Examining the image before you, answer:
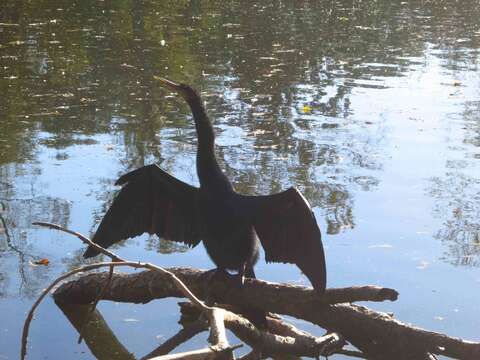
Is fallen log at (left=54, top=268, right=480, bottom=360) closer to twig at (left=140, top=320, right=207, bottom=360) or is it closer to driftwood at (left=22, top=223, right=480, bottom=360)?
driftwood at (left=22, top=223, right=480, bottom=360)

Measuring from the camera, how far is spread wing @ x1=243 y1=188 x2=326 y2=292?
3.81m

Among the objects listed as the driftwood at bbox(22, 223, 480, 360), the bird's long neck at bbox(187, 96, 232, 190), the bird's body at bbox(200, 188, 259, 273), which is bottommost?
the driftwood at bbox(22, 223, 480, 360)

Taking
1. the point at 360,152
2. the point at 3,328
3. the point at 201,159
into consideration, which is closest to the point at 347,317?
the point at 201,159

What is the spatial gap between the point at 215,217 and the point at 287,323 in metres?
0.66

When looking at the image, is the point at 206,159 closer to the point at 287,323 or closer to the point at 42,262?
the point at 287,323

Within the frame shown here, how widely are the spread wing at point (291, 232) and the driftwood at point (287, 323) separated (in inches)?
5.2

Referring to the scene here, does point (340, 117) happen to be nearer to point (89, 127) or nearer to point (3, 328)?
point (89, 127)

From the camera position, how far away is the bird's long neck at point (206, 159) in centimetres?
415

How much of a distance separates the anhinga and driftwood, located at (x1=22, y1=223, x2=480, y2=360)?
127 mm

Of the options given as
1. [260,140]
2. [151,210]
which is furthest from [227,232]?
[260,140]

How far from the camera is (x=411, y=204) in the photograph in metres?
6.25

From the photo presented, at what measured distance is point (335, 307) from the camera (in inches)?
151

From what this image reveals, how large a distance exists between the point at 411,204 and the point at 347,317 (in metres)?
2.60

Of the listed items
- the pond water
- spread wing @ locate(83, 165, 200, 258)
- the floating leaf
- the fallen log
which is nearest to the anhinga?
spread wing @ locate(83, 165, 200, 258)
